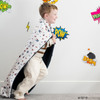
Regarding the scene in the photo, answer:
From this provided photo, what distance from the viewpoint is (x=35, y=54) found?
1443mm

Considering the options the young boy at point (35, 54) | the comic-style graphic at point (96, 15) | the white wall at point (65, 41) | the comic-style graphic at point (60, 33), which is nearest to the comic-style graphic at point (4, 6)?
the white wall at point (65, 41)

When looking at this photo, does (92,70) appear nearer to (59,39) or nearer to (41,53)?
(59,39)

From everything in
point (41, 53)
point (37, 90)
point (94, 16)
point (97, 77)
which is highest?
point (94, 16)

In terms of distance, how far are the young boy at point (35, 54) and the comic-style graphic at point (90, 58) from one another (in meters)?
0.53

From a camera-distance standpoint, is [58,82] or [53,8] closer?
[53,8]

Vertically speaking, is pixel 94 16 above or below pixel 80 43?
above

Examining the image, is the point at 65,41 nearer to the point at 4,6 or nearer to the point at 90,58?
the point at 90,58

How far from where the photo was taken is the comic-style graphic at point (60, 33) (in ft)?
5.60

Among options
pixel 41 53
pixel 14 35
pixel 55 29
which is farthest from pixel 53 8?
pixel 14 35

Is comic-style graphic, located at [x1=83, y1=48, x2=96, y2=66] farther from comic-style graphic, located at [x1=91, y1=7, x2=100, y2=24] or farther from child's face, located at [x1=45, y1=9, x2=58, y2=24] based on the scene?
child's face, located at [x1=45, y1=9, x2=58, y2=24]

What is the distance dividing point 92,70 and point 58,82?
1.40 ft

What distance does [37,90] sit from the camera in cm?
177

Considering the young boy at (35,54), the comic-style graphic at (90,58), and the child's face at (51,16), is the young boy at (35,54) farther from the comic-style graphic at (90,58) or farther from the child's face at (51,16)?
the comic-style graphic at (90,58)

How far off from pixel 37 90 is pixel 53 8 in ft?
3.10
